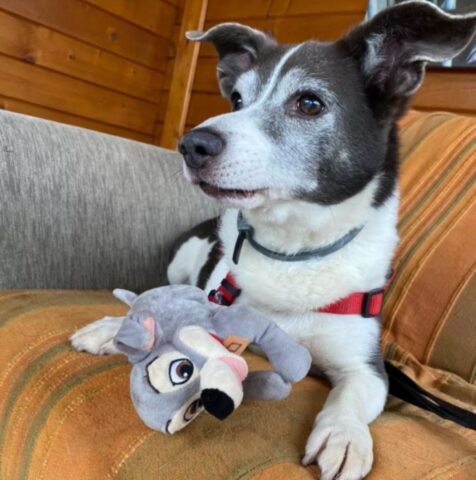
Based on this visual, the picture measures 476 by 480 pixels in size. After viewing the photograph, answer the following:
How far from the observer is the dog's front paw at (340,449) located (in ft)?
2.26


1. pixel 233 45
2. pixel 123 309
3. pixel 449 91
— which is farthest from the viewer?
pixel 449 91

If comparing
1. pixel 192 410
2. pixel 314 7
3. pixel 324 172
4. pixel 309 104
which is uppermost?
pixel 314 7

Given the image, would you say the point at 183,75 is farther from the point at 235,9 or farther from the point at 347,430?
the point at 347,430

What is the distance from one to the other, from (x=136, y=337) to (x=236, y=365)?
0.13 meters

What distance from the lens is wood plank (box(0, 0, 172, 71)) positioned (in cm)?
254

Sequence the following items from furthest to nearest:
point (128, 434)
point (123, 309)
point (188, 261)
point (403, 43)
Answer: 1. point (188, 261)
2. point (123, 309)
3. point (403, 43)
4. point (128, 434)

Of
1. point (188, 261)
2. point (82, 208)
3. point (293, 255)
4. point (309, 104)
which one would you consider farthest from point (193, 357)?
point (188, 261)

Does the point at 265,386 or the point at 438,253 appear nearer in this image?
the point at 265,386

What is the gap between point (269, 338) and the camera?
2.31ft

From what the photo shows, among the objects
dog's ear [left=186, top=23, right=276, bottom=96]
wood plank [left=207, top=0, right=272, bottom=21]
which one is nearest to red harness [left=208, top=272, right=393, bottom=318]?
dog's ear [left=186, top=23, right=276, bottom=96]

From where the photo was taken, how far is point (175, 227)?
1721 mm

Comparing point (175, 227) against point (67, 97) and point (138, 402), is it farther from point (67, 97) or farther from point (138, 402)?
point (67, 97)

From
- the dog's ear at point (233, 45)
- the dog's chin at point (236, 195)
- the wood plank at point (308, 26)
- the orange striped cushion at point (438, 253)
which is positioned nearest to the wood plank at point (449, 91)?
the wood plank at point (308, 26)

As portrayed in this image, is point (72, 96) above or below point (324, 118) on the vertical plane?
below
